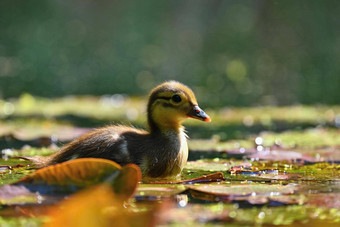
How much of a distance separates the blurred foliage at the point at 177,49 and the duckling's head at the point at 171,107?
531 cm

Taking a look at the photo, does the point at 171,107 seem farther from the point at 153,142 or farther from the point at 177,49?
the point at 177,49

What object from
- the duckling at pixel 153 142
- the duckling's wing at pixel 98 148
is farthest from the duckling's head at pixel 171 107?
the duckling's wing at pixel 98 148

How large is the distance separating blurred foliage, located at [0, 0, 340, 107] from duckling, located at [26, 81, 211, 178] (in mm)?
5325

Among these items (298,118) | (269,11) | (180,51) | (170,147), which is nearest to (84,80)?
(180,51)

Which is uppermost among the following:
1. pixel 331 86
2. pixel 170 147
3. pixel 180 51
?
pixel 180 51

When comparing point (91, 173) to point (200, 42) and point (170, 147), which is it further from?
point (200, 42)

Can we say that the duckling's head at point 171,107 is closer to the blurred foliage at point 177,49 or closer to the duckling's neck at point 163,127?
the duckling's neck at point 163,127

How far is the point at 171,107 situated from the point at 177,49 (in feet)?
45.0

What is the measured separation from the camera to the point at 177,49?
19.5 metres

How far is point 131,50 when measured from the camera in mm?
19750

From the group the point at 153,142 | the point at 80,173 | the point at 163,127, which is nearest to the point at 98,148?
the point at 153,142

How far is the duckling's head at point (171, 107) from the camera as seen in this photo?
19.5 ft

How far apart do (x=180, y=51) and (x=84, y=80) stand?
4868 mm

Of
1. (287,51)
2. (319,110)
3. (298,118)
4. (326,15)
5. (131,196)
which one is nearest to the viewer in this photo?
(131,196)
